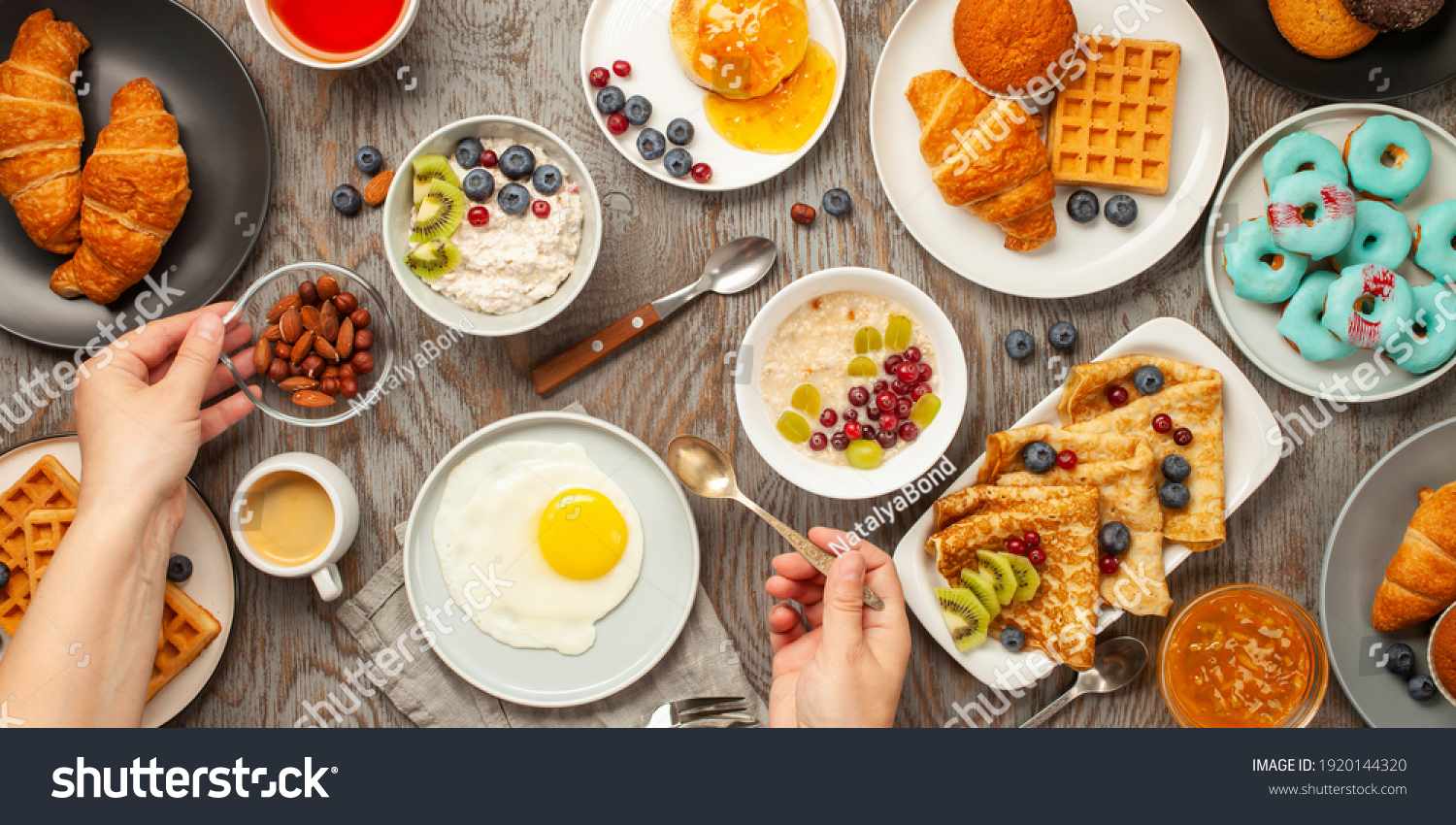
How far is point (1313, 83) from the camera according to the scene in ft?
8.07

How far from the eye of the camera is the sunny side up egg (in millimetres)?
2475

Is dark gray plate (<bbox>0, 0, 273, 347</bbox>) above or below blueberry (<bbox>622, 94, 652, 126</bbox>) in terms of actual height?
below

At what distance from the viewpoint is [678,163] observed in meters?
2.48

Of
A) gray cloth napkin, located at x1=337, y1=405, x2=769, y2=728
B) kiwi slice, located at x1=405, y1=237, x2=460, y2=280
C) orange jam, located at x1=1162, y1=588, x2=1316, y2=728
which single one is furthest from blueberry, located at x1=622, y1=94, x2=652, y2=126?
orange jam, located at x1=1162, y1=588, x2=1316, y2=728

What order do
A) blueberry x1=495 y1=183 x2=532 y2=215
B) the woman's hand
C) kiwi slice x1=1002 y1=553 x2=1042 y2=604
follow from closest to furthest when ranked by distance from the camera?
the woman's hand → blueberry x1=495 y1=183 x2=532 y2=215 → kiwi slice x1=1002 y1=553 x2=1042 y2=604

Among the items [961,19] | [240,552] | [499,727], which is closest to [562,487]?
[499,727]

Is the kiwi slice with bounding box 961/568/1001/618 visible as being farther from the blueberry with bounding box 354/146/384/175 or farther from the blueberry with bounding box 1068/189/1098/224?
the blueberry with bounding box 354/146/384/175

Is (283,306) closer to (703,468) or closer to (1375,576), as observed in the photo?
(703,468)

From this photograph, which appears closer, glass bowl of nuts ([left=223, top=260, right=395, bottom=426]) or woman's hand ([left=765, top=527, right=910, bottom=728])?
woman's hand ([left=765, top=527, right=910, bottom=728])

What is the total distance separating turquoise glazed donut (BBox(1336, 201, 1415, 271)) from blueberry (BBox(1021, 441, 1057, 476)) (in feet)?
3.36

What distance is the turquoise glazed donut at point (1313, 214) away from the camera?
7.68 feet

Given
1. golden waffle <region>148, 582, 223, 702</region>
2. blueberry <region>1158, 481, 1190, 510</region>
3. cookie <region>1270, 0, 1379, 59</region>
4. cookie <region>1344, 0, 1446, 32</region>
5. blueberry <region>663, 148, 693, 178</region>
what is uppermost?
cookie <region>1344, 0, 1446, 32</region>
